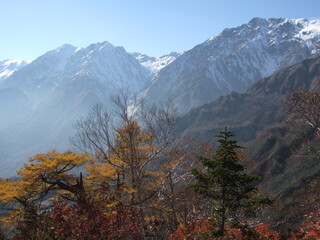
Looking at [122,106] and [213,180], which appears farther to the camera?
[122,106]

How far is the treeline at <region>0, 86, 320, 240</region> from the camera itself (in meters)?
10.8

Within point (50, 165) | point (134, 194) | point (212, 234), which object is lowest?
point (212, 234)

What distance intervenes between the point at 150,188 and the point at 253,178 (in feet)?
48.0

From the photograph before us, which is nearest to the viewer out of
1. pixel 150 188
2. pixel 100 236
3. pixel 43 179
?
pixel 100 236

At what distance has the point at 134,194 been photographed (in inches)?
949

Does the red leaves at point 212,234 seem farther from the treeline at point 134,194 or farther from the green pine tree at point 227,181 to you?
the green pine tree at point 227,181

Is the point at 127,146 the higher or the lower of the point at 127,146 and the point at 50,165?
the lower

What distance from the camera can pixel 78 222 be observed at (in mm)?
10328

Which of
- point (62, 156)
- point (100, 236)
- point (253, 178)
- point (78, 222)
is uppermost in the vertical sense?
point (62, 156)

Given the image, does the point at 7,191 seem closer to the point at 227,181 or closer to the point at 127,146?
the point at 127,146

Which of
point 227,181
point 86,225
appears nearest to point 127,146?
point 227,181

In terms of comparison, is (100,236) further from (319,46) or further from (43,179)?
(319,46)

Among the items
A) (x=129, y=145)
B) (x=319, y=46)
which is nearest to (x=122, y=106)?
(x=129, y=145)

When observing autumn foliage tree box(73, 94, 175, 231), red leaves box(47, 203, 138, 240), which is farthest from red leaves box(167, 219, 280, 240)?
autumn foliage tree box(73, 94, 175, 231)
